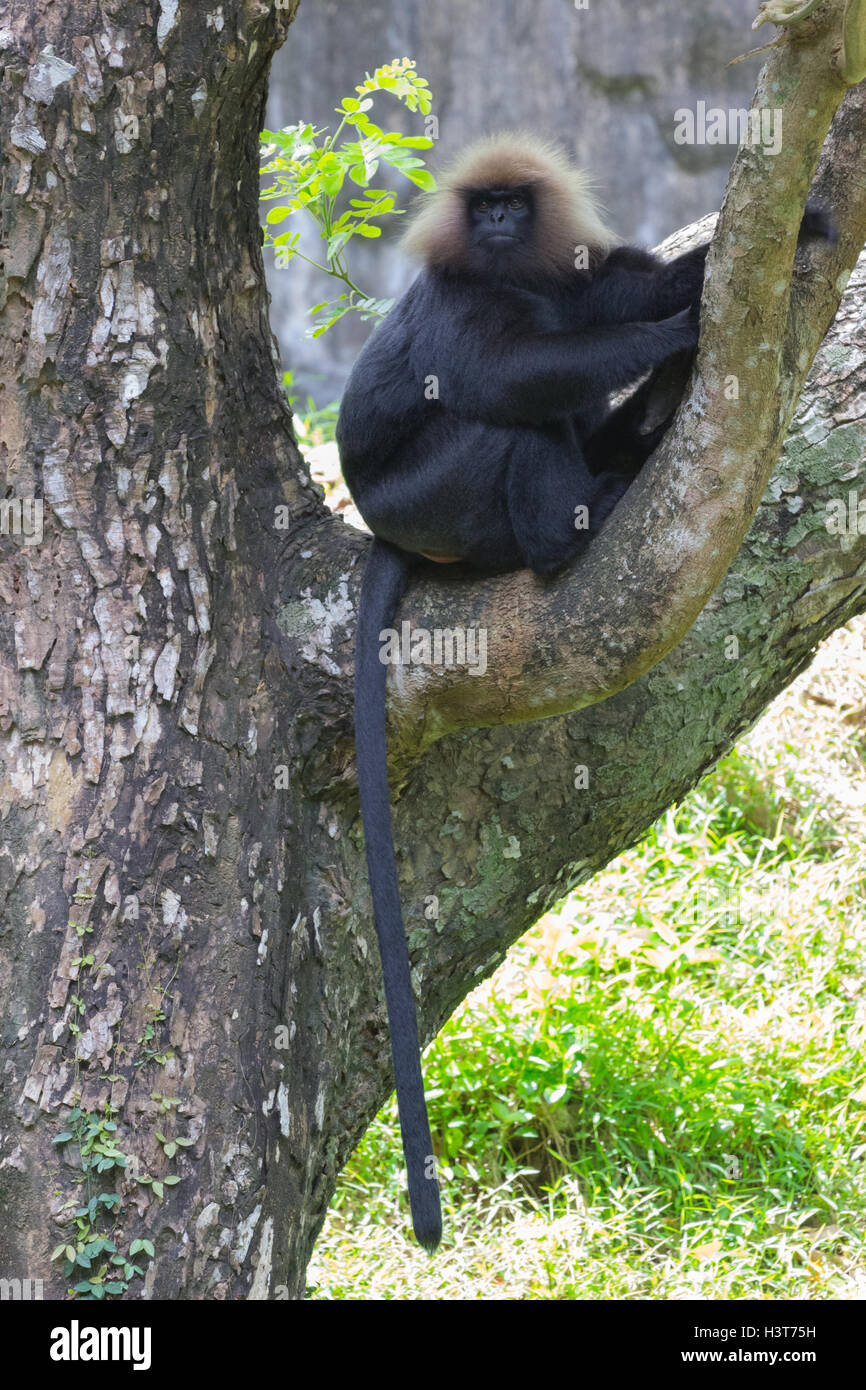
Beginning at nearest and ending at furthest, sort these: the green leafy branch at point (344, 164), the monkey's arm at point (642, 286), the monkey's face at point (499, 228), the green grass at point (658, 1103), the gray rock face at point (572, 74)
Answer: the monkey's arm at point (642, 286), the monkey's face at point (499, 228), the green leafy branch at point (344, 164), the green grass at point (658, 1103), the gray rock face at point (572, 74)

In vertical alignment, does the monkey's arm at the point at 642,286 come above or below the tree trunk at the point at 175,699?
above

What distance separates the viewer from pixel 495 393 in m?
2.60

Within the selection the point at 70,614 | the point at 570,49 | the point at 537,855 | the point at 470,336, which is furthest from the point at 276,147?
the point at 570,49

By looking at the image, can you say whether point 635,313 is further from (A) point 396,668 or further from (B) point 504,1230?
(B) point 504,1230

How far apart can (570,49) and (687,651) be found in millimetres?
8282

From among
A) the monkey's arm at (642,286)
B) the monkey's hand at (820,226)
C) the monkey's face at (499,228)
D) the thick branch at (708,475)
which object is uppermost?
the monkey's face at (499,228)

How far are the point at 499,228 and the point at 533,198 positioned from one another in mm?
143

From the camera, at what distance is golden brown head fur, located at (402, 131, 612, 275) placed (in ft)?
9.25

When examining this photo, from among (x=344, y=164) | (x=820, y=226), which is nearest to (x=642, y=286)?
(x=820, y=226)

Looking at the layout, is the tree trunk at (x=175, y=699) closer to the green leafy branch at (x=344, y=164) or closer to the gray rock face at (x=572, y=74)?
the green leafy branch at (x=344, y=164)

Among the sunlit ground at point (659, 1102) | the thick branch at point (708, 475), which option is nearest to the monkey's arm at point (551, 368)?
the thick branch at point (708, 475)

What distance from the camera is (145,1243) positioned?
6.81 ft

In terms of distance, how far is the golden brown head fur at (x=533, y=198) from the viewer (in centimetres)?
282

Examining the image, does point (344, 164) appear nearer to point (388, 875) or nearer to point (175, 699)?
point (175, 699)
